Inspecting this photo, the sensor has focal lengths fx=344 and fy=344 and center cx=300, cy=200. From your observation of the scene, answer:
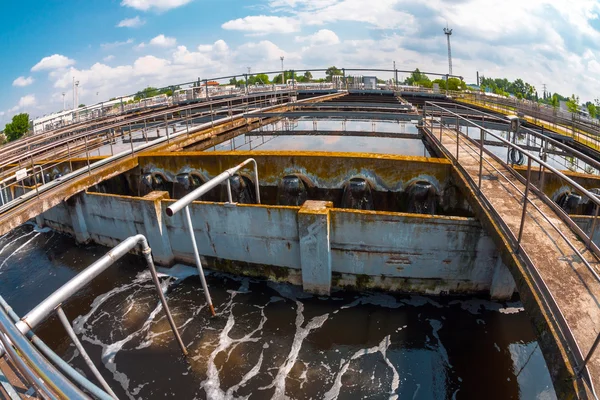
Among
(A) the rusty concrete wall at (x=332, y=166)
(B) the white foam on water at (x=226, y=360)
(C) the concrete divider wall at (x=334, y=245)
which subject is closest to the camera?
(B) the white foam on water at (x=226, y=360)

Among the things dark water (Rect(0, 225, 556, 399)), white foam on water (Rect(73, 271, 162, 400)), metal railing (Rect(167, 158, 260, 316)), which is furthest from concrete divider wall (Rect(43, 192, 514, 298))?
white foam on water (Rect(73, 271, 162, 400))

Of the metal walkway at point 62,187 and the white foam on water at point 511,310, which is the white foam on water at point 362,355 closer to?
the white foam on water at point 511,310

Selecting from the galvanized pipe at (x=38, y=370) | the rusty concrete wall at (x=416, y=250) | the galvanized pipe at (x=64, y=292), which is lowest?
the rusty concrete wall at (x=416, y=250)

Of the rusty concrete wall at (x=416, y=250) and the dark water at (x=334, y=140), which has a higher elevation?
the dark water at (x=334, y=140)

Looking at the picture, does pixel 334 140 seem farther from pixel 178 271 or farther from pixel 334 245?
pixel 178 271

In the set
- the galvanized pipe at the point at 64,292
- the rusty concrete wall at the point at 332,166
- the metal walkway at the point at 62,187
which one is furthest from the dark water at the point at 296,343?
the rusty concrete wall at the point at 332,166

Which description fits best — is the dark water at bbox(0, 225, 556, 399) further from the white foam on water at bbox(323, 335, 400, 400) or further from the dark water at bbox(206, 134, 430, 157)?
the dark water at bbox(206, 134, 430, 157)
